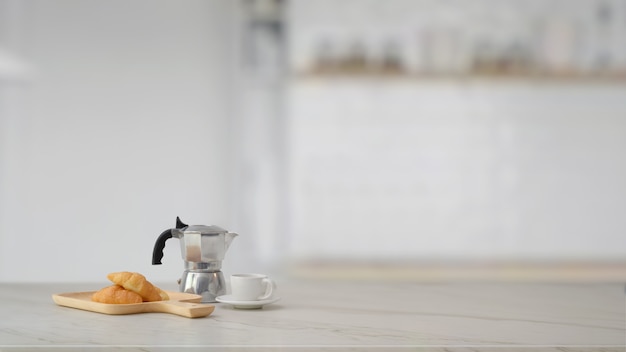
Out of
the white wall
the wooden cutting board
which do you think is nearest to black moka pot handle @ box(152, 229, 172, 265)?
the wooden cutting board

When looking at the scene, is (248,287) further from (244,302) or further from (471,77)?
(471,77)

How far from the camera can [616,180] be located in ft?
11.8

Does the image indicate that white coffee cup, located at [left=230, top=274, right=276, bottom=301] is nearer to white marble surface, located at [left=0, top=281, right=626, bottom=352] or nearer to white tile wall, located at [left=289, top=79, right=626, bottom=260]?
white marble surface, located at [left=0, top=281, right=626, bottom=352]

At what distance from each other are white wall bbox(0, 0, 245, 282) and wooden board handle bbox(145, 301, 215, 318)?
8.33ft

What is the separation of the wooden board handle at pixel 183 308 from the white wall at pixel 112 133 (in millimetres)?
2539

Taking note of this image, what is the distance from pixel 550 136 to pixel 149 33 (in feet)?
6.59

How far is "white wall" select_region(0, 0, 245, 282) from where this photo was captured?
373cm

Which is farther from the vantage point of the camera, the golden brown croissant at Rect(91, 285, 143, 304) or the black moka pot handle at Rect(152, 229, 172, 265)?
the black moka pot handle at Rect(152, 229, 172, 265)

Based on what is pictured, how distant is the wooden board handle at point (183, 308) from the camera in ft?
3.91

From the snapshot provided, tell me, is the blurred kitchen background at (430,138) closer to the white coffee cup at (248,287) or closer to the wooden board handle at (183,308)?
the white coffee cup at (248,287)

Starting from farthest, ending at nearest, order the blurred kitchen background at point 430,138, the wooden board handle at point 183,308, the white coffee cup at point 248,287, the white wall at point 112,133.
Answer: the white wall at point 112,133 → the blurred kitchen background at point 430,138 → the white coffee cup at point 248,287 → the wooden board handle at point 183,308

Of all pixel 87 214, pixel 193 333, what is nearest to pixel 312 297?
pixel 193 333

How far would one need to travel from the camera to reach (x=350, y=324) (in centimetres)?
117

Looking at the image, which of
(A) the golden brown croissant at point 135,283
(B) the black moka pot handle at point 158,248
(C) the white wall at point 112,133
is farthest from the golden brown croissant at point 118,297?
(C) the white wall at point 112,133
